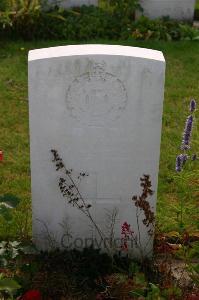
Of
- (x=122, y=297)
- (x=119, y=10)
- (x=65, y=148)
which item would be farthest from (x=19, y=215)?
(x=119, y=10)

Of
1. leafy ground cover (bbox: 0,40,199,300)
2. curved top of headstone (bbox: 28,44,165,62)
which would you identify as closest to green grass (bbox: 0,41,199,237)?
leafy ground cover (bbox: 0,40,199,300)

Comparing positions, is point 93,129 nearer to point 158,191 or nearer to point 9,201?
point 9,201

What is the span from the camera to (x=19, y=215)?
4.28m

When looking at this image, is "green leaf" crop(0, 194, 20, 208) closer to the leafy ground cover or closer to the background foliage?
the leafy ground cover

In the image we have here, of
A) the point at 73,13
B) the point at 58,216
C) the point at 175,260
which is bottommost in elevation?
the point at 175,260

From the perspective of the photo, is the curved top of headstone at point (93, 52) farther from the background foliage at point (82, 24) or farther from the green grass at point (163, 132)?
the background foliage at point (82, 24)

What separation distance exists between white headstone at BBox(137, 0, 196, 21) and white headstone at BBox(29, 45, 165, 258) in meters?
5.29

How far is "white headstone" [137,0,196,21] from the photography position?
28.2ft

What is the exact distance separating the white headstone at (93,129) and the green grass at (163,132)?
422mm

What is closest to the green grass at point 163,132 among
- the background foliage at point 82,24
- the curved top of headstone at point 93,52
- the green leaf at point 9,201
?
the background foliage at point 82,24

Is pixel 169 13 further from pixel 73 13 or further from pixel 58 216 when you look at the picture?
pixel 58 216

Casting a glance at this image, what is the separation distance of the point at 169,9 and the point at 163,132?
139 inches

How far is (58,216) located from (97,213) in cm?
24

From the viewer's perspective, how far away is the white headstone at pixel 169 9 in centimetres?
860
